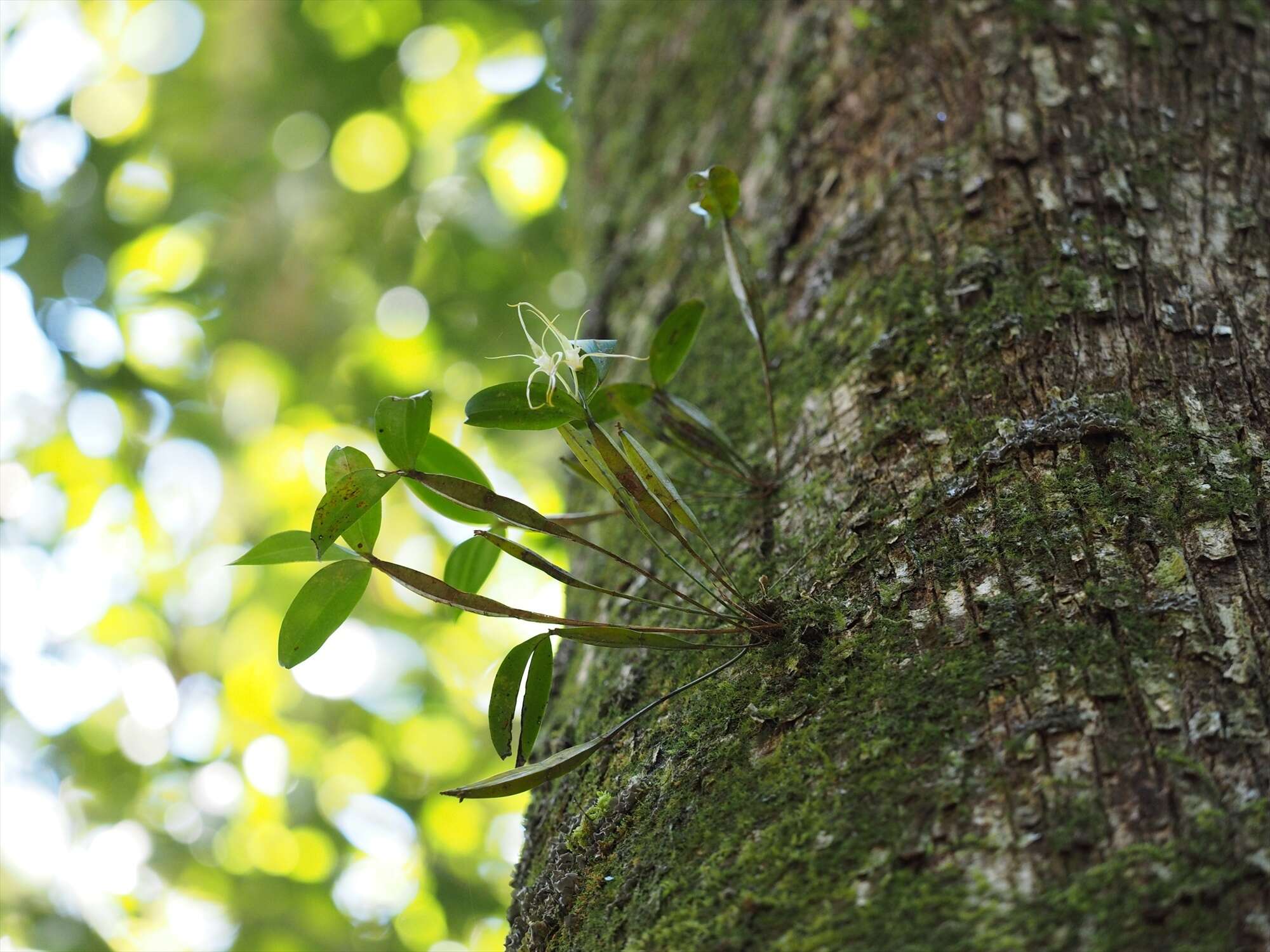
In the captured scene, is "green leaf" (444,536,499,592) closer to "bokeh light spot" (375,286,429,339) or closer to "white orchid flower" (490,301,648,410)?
"white orchid flower" (490,301,648,410)

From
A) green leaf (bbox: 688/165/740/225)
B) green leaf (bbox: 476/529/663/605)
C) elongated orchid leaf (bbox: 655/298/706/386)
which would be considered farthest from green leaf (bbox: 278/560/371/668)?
green leaf (bbox: 688/165/740/225)

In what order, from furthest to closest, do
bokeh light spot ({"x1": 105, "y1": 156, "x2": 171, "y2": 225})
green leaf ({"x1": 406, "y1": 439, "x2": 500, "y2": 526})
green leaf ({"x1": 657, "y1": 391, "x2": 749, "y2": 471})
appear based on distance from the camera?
bokeh light spot ({"x1": 105, "y1": 156, "x2": 171, "y2": 225}), green leaf ({"x1": 657, "y1": 391, "x2": 749, "y2": 471}), green leaf ({"x1": 406, "y1": 439, "x2": 500, "y2": 526})

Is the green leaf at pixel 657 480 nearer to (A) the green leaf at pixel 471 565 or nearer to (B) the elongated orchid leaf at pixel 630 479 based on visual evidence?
(B) the elongated orchid leaf at pixel 630 479

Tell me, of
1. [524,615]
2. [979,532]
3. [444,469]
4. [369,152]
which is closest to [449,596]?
[524,615]

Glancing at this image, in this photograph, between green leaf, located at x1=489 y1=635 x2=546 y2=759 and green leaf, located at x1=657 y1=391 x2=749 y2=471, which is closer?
green leaf, located at x1=489 y1=635 x2=546 y2=759

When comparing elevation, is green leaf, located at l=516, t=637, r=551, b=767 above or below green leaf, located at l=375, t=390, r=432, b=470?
below

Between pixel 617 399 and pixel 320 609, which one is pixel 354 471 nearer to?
pixel 320 609

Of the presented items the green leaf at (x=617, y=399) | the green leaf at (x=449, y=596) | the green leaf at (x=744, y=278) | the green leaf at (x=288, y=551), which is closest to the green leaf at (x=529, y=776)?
the green leaf at (x=449, y=596)
